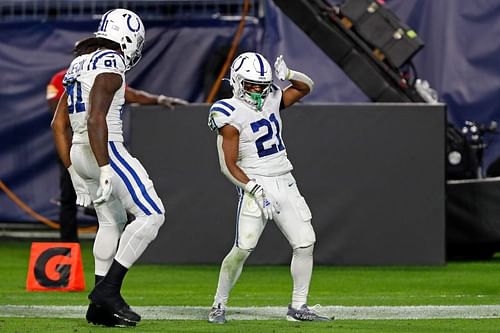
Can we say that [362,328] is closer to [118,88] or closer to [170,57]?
[118,88]

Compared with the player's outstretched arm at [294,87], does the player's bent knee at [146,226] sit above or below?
below

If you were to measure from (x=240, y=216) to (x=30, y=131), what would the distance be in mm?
7229

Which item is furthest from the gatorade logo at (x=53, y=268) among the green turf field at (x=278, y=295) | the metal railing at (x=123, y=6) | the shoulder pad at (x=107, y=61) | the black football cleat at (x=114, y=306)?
the metal railing at (x=123, y=6)

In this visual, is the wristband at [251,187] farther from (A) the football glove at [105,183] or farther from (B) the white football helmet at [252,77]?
(A) the football glove at [105,183]

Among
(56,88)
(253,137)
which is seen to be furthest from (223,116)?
(56,88)

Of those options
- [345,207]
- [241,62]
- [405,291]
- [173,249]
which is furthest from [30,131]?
[241,62]

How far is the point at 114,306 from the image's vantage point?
730 cm

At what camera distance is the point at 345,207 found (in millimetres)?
11750

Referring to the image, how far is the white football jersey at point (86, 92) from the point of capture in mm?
7508

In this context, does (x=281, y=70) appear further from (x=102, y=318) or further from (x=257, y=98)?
(x=102, y=318)

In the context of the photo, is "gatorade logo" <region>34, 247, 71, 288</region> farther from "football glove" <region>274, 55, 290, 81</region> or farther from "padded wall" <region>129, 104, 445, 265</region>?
"football glove" <region>274, 55, 290, 81</region>

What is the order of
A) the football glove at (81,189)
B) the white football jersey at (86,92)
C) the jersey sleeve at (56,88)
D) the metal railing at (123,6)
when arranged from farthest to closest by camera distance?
the metal railing at (123,6) < the jersey sleeve at (56,88) < the football glove at (81,189) < the white football jersey at (86,92)

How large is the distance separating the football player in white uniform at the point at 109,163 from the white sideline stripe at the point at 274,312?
1.96ft

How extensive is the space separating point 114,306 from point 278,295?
2.51 m
